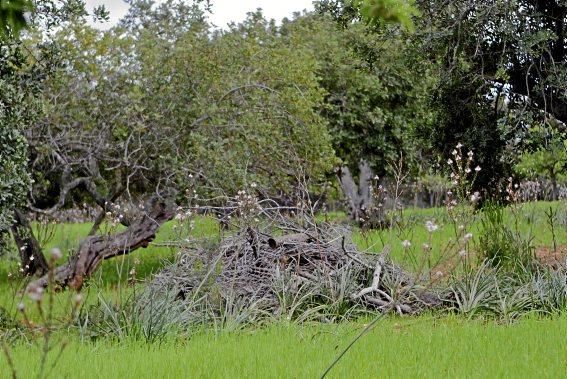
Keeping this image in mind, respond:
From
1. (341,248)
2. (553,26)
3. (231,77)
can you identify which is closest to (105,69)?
(231,77)

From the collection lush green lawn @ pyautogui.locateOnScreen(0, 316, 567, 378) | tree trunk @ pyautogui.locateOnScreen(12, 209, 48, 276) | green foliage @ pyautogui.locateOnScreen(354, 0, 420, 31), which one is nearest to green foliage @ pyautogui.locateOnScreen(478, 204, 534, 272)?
lush green lawn @ pyautogui.locateOnScreen(0, 316, 567, 378)

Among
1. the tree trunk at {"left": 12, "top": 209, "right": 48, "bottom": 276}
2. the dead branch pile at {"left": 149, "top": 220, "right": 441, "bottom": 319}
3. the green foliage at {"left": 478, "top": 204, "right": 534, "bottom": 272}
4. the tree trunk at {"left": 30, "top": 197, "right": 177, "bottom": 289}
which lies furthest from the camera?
the tree trunk at {"left": 30, "top": 197, "right": 177, "bottom": 289}

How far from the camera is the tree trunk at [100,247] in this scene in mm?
14004

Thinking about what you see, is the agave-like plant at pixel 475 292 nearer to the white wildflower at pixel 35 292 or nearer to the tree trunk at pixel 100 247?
the tree trunk at pixel 100 247

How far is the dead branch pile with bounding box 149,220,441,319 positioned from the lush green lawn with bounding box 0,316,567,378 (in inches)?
53.0

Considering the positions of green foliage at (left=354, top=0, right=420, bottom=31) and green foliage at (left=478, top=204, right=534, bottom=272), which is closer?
green foliage at (left=354, top=0, right=420, bottom=31)

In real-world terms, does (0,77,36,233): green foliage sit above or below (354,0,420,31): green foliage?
below

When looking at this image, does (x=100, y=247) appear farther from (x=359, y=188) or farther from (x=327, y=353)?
(x=359, y=188)

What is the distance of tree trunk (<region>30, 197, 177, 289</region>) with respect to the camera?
14004 mm

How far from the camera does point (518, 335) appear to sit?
6984 millimetres

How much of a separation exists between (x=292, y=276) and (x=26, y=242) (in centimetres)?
718

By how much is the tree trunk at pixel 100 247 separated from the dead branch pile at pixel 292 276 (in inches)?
160

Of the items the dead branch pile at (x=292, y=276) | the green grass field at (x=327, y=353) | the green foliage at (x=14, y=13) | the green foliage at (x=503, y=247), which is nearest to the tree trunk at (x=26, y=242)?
the dead branch pile at (x=292, y=276)

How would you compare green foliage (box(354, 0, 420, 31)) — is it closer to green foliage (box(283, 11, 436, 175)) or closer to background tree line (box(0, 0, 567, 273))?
background tree line (box(0, 0, 567, 273))
